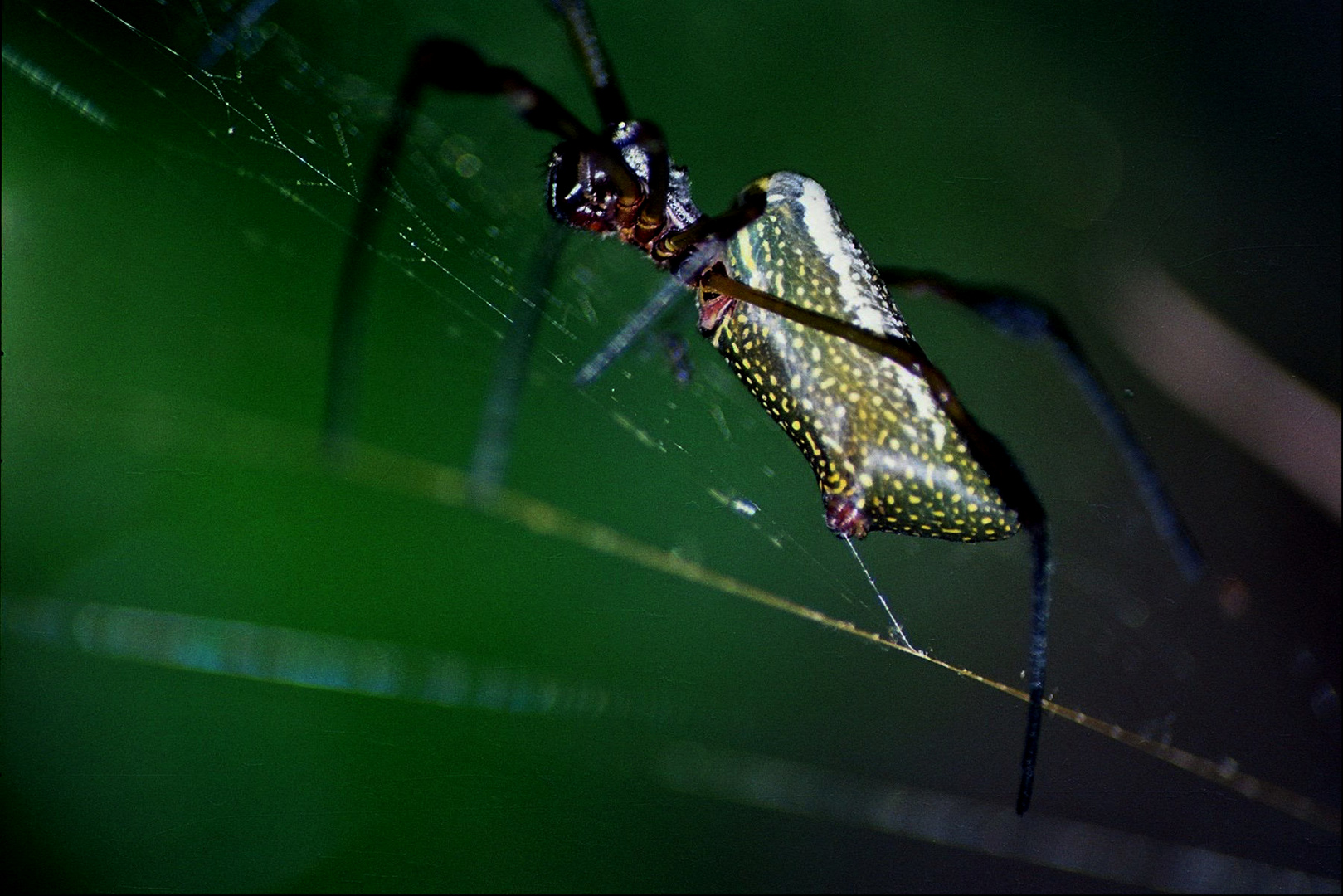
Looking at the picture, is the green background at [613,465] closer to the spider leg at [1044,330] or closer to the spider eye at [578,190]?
the spider eye at [578,190]

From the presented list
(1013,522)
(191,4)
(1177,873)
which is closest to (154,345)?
(191,4)

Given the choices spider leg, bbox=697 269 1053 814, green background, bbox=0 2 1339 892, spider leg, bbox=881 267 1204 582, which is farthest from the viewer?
green background, bbox=0 2 1339 892

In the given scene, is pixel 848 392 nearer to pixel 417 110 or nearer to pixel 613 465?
pixel 417 110

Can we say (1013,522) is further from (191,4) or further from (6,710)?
(6,710)

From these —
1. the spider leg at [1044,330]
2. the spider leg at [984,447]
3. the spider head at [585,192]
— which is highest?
the spider head at [585,192]

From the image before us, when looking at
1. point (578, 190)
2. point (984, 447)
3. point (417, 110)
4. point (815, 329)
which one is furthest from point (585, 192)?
point (984, 447)

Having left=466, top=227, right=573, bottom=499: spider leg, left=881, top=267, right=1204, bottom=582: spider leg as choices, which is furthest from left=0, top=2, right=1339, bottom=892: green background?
left=881, top=267, right=1204, bottom=582: spider leg

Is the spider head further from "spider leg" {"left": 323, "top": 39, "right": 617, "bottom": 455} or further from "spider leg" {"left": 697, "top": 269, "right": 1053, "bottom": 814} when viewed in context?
"spider leg" {"left": 697, "top": 269, "right": 1053, "bottom": 814}

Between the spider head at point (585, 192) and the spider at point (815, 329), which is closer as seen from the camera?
the spider at point (815, 329)

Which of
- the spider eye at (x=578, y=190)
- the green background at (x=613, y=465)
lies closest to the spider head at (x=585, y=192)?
the spider eye at (x=578, y=190)
